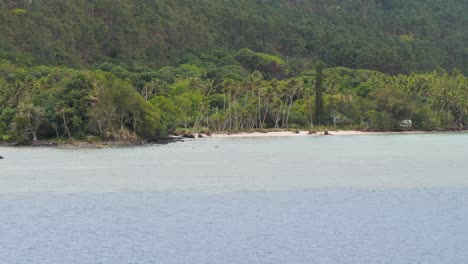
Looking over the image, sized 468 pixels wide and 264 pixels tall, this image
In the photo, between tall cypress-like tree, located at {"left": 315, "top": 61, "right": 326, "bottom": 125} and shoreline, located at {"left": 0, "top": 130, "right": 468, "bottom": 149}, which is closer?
shoreline, located at {"left": 0, "top": 130, "right": 468, "bottom": 149}

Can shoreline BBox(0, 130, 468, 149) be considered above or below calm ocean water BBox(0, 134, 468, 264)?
below

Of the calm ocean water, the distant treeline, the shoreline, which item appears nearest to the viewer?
the calm ocean water

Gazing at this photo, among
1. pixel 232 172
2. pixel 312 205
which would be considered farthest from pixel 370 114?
pixel 312 205

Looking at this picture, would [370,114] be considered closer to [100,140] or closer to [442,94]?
[442,94]

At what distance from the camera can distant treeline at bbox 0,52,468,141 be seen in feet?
409

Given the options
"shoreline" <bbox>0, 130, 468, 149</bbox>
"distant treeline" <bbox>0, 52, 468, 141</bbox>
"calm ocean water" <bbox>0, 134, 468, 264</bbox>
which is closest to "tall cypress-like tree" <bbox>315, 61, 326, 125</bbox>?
"distant treeline" <bbox>0, 52, 468, 141</bbox>

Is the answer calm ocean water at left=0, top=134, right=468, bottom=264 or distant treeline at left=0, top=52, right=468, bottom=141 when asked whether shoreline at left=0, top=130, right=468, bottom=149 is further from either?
calm ocean water at left=0, top=134, right=468, bottom=264

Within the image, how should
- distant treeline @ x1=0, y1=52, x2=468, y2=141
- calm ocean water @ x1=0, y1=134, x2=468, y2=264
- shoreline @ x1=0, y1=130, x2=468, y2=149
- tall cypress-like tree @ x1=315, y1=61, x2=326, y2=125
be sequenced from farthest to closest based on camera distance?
tall cypress-like tree @ x1=315, y1=61, x2=326, y2=125 → distant treeline @ x1=0, y1=52, x2=468, y2=141 → shoreline @ x1=0, y1=130, x2=468, y2=149 → calm ocean water @ x1=0, y1=134, x2=468, y2=264

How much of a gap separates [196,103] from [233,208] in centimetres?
10537

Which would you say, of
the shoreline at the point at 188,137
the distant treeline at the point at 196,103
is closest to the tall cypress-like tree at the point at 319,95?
the distant treeline at the point at 196,103

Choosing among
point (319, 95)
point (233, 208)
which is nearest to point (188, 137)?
point (319, 95)

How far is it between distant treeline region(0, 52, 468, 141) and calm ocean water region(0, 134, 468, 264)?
17236mm

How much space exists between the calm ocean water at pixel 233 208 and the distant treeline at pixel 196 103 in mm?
17236

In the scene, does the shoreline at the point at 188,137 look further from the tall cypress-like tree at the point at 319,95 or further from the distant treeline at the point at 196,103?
the tall cypress-like tree at the point at 319,95
